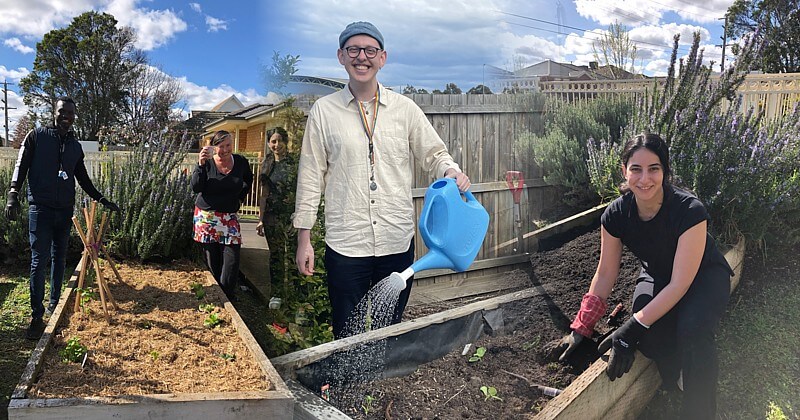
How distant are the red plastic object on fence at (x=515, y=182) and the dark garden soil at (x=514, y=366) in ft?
0.69

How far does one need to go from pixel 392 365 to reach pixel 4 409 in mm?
2538

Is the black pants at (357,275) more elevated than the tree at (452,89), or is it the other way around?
the tree at (452,89)

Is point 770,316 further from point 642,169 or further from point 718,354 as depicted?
point 642,169

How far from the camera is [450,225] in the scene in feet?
6.48

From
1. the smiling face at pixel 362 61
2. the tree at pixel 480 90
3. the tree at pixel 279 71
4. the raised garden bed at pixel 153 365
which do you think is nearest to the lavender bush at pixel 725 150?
the tree at pixel 480 90

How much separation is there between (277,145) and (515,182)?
0.88 meters

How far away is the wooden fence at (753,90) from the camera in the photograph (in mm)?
1618

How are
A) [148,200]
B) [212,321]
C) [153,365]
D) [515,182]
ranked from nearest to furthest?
[515,182]
[153,365]
[212,321]
[148,200]

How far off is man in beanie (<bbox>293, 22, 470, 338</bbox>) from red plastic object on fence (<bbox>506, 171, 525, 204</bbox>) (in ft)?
0.43

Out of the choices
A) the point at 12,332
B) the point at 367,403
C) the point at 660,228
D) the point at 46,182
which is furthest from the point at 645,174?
the point at 12,332

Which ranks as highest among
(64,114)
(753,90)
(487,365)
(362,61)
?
(64,114)

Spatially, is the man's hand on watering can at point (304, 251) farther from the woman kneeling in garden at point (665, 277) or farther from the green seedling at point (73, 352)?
the green seedling at point (73, 352)

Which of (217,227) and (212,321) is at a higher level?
(217,227)

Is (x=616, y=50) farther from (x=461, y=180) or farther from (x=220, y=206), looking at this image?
(x=220, y=206)
